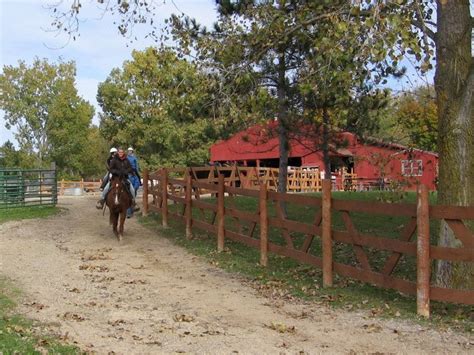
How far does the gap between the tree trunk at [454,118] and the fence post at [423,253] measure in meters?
0.94

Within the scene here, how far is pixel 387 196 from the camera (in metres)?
9.95

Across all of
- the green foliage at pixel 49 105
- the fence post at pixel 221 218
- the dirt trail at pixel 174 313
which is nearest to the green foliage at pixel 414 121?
the fence post at pixel 221 218

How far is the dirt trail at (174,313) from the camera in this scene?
19.4ft

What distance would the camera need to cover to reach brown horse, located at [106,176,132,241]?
13500 millimetres

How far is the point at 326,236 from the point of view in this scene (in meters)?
8.48

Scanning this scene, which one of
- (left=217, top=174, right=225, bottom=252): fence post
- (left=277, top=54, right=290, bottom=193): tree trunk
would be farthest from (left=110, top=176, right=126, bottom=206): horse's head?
(left=277, top=54, right=290, bottom=193): tree trunk

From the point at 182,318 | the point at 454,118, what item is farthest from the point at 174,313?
the point at 454,118

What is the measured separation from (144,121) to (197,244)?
152 feet

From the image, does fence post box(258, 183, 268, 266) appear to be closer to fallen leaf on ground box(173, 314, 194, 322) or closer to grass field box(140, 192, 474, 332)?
grass field box(140, 192, 474, 332)

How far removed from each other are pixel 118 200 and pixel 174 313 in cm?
673

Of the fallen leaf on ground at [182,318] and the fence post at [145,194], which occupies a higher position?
the fence post at [145,194]

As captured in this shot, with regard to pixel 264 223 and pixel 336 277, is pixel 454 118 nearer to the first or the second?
pixel 336 277

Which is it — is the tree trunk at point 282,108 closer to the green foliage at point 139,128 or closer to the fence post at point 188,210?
the fence post at point 188,210

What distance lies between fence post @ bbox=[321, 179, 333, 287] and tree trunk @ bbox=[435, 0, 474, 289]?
1.53m
